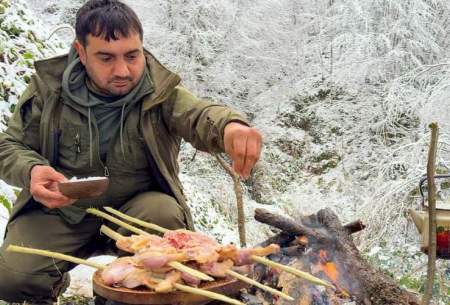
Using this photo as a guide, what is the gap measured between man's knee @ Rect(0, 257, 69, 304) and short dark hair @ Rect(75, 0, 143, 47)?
123cm

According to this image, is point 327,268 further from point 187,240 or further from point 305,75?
point 305,75

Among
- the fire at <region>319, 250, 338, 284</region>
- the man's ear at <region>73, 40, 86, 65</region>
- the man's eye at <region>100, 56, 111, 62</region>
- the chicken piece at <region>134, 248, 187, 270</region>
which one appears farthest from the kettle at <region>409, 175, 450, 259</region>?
the man's ear at <region>73, 40, 86, 65</region>

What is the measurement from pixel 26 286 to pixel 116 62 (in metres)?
1.24

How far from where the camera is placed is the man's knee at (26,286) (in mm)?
2777

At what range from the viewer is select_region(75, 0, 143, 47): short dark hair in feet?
9.03

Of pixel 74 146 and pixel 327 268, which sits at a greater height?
pixel 74 146

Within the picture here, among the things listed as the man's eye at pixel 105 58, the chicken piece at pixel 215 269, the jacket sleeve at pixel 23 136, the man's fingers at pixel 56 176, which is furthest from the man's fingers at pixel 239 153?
the jacket sleeve at pixel 23 136

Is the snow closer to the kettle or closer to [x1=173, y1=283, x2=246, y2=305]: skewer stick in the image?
the kettle

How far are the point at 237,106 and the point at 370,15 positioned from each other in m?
3.40

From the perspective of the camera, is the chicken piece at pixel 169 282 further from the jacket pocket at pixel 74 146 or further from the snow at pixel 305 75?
the snow at pixel 305 75

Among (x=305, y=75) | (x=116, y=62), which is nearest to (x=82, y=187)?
(x=116, y=62)

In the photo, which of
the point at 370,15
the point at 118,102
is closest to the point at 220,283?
the point at 118,102

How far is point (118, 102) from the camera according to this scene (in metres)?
2.83

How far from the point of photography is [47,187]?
7.98 feet
